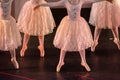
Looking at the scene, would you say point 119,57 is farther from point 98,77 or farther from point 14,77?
point 14,77

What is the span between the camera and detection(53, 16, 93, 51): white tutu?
343 centimetres

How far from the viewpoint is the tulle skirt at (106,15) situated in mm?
4057

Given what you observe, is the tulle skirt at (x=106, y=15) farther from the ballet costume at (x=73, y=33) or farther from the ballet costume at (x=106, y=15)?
the ballet costume at (x=73, y=33)

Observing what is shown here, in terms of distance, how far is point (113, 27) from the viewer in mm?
4172

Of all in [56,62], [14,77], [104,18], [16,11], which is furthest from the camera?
[16,11]

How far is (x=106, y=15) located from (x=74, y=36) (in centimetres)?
83

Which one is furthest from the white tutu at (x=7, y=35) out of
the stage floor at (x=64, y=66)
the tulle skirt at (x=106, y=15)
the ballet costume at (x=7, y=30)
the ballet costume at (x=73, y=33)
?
the tulle skirt at (x=106, y=15)

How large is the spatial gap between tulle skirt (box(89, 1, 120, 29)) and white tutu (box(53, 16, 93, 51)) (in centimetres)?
67

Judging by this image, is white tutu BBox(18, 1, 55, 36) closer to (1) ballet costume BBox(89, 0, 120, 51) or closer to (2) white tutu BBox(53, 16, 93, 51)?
(2) white tutu BBox(53, 16, 93, 51)

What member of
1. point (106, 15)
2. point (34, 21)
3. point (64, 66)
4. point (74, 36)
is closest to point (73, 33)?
point (74, 36)

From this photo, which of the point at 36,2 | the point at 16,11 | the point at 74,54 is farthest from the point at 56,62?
the point at 16,11

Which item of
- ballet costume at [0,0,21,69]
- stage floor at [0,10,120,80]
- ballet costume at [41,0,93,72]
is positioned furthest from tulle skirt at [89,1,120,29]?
ballet costume at [0,0,21,69]

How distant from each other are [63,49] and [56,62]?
0.40 metres

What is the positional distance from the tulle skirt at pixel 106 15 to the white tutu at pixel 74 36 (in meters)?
0.67
